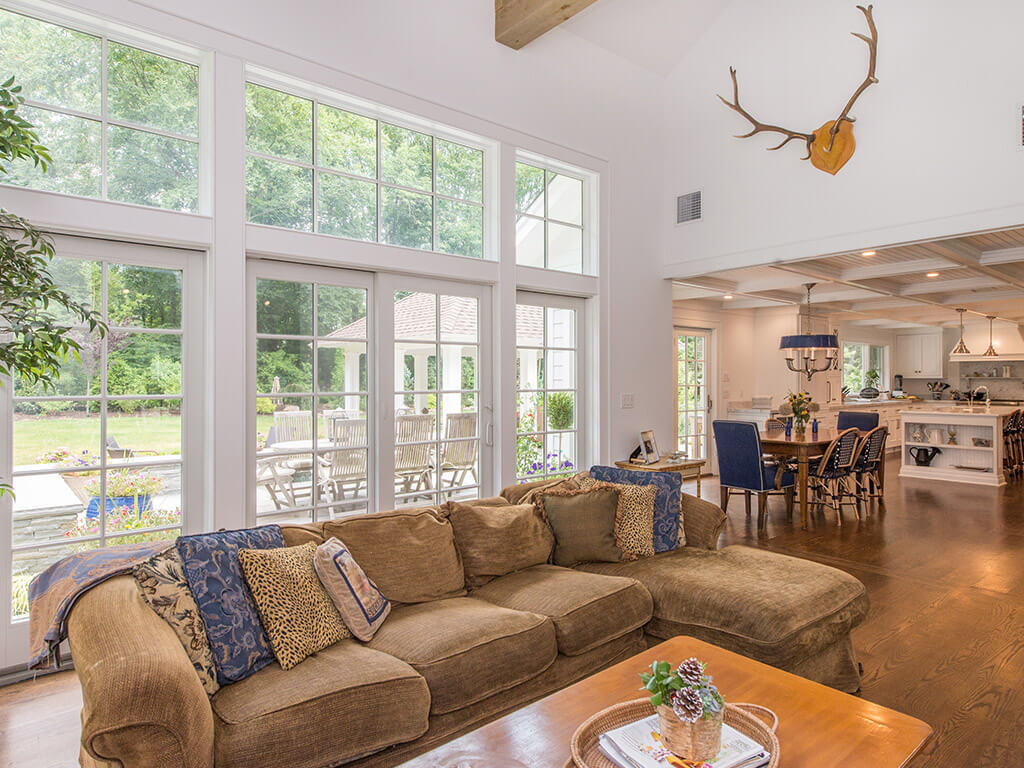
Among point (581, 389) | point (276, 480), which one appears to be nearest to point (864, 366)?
point (581, 389)

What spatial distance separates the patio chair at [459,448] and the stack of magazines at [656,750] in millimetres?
2739

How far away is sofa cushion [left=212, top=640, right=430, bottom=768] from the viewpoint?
175 cm

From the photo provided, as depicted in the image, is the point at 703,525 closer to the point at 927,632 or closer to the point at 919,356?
the point at 927,632

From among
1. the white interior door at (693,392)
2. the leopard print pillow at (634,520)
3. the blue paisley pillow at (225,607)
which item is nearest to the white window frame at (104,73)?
the blue paisley pillow at (225,607)

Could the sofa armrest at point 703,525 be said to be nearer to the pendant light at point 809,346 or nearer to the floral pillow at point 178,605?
the floral pillow at point 178,605

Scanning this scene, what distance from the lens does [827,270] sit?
6.27 metres

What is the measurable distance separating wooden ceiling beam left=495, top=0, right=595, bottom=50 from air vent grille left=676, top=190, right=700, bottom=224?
6.14 feet

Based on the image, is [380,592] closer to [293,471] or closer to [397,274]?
[293,471]

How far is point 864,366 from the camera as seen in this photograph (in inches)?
507

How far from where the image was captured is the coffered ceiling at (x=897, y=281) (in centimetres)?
539

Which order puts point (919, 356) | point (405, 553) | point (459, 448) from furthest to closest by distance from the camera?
1. point (919, 356)
2. point (459, 448)
3. point (405, 553)

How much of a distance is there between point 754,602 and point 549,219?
3.17 meters

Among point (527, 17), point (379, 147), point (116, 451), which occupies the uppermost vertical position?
point (527, 17)

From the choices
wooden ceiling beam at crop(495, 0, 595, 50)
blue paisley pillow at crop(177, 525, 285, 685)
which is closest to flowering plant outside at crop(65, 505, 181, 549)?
blue paisley pillow at crop(177, 525, 285, 685)
